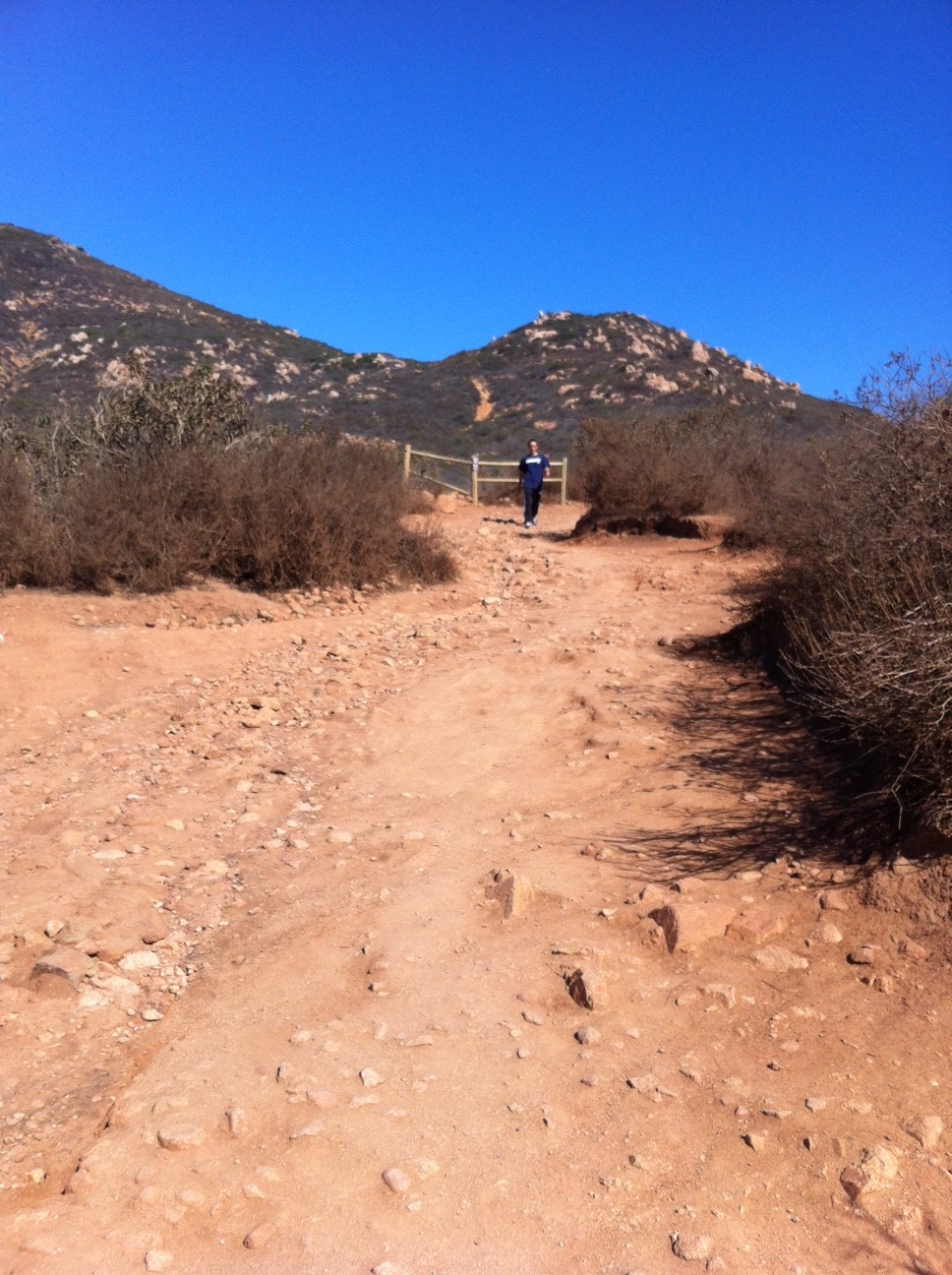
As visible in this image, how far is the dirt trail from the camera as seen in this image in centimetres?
230

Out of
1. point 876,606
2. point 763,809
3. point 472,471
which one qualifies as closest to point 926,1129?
point 763,809

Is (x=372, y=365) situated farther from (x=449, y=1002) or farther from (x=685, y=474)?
(x=449, y=1002)

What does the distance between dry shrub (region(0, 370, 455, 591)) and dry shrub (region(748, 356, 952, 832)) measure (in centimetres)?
429

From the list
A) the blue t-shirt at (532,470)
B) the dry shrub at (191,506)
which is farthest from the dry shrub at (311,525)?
the blue t-shirt at (532,470)

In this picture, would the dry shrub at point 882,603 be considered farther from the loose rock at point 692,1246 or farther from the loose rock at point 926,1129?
the loose rock at point 692,1246

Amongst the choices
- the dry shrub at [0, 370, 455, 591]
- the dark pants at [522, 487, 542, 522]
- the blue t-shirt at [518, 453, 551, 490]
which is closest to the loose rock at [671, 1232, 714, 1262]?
the dry shrub at [0, 370, 455, 591]

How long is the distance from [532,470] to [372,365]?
34636 millimetres

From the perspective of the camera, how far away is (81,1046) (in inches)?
120

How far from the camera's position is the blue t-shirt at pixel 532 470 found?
1496 cm

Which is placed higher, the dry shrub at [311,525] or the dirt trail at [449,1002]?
the dry shrub at [311,525]

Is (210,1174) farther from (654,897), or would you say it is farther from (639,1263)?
(654,897)

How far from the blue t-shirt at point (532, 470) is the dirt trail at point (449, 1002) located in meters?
9.22

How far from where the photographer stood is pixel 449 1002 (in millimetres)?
3209

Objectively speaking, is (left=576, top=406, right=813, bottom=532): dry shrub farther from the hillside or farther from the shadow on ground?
the hillside
